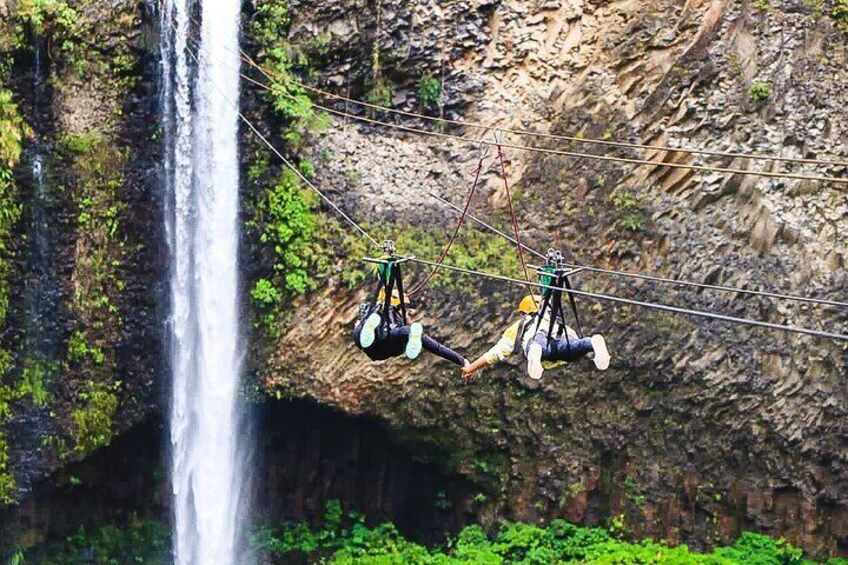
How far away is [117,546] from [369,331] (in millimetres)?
6638

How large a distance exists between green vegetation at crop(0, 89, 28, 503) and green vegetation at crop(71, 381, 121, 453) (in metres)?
0.72

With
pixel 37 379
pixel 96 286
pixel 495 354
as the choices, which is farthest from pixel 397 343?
pixel 37 379

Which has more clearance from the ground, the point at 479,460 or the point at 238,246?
the point at 238,246

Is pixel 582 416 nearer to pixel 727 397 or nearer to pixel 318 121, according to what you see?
pixel 727 397

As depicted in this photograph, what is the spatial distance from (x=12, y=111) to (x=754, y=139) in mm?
8267

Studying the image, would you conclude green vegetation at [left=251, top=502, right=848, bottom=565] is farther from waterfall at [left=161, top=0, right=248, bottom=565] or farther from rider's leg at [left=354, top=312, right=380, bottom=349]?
rider's leg at [left=354, top=312, right=380, bottom=349]

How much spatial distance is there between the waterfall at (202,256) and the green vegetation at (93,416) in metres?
0.73

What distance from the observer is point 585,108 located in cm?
1156

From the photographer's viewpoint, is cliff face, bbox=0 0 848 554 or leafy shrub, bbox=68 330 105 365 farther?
leafy shrub, bbox=68 330 105 365

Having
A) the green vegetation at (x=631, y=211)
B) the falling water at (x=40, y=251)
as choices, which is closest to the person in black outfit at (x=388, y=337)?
the green vegetation at (x=631, y=211)

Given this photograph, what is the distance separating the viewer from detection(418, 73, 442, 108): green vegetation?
12.0 meters

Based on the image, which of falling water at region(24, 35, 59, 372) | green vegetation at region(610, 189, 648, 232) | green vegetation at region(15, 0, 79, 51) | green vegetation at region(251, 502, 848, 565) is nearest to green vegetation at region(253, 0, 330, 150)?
green vegetation at region(15, 0, 79, 51)

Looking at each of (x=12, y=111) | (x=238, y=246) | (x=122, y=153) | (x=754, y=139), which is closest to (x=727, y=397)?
(x=754, y=139)

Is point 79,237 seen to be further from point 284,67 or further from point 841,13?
point 841,13
